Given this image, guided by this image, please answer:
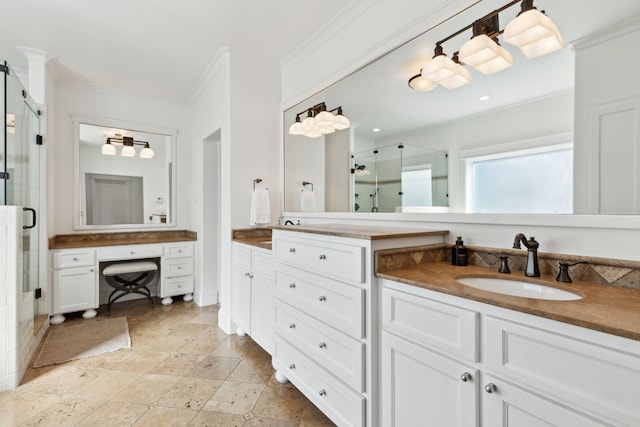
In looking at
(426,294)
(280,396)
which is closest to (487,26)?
(426,294)

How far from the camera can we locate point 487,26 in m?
1.40

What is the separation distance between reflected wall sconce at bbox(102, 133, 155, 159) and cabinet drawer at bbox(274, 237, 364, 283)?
9.76ft

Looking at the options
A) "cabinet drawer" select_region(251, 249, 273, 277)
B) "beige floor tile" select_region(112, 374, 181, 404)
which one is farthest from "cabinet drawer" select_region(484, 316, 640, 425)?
"beige floor tile" select_region(112, 374, 181, 404)

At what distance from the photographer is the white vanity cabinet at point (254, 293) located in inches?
89.2

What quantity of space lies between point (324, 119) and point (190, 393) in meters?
2.20

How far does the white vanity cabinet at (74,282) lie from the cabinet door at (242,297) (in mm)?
1726

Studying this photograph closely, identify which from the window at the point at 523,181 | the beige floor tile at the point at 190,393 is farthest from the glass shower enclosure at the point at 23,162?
the window at the point at 523,181

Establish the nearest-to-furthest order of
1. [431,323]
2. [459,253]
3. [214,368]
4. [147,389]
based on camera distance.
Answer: [431,323]
[459,253]
[147,389]
[214,368]

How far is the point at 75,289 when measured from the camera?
3.16 metres

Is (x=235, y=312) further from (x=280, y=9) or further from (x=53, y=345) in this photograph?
(x=280, y=9)

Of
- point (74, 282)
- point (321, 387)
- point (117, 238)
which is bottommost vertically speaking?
point (321, 387)

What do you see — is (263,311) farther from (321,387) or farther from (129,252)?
(129,252)

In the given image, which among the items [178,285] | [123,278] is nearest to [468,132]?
[178,285]

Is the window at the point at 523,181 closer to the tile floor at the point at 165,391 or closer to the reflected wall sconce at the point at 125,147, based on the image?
the tile floor at the point at 165,391
